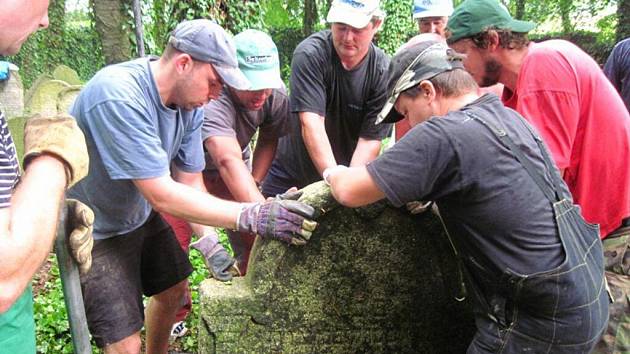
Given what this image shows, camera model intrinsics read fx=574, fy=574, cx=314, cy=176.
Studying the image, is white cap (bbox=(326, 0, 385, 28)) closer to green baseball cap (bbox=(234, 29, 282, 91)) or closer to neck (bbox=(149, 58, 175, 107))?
green baseball cap (bbox=(234, 29, 282, 91))

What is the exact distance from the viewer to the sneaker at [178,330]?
3.88 meters

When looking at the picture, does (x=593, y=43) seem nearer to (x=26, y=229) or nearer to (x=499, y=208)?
(x=499, y=208)

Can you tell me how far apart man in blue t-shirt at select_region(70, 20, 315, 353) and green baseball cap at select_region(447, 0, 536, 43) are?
972 mm

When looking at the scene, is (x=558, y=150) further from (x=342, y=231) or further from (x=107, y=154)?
(x=107, y=154)

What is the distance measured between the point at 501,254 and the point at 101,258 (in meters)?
1.75

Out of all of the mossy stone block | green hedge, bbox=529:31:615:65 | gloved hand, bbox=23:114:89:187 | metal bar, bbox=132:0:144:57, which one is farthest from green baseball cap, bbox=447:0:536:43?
green hedge, bbox=529:31:615:65

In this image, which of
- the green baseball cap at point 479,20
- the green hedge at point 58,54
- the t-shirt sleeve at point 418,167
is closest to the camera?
the t-shirt sleeve at point 418,167

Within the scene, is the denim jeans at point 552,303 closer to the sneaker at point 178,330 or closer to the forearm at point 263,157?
the forearm at point 263,157

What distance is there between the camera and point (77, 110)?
96.4 inches

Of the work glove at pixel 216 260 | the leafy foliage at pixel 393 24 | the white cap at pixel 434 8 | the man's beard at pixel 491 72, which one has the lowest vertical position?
the leafy foliage at pixel 393 24

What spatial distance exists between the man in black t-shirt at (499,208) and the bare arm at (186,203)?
22.8 inches

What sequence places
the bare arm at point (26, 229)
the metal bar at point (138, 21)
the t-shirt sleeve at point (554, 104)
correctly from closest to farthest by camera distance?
the bare arm at point (26, 229), the t-shirt sleeve at point (554, 104), the metal bar at point (138, 21)

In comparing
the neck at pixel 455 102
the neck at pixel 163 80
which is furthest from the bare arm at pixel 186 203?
the neck at pixel 455 102

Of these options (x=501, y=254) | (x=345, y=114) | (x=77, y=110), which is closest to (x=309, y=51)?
(x=345, y=114)
